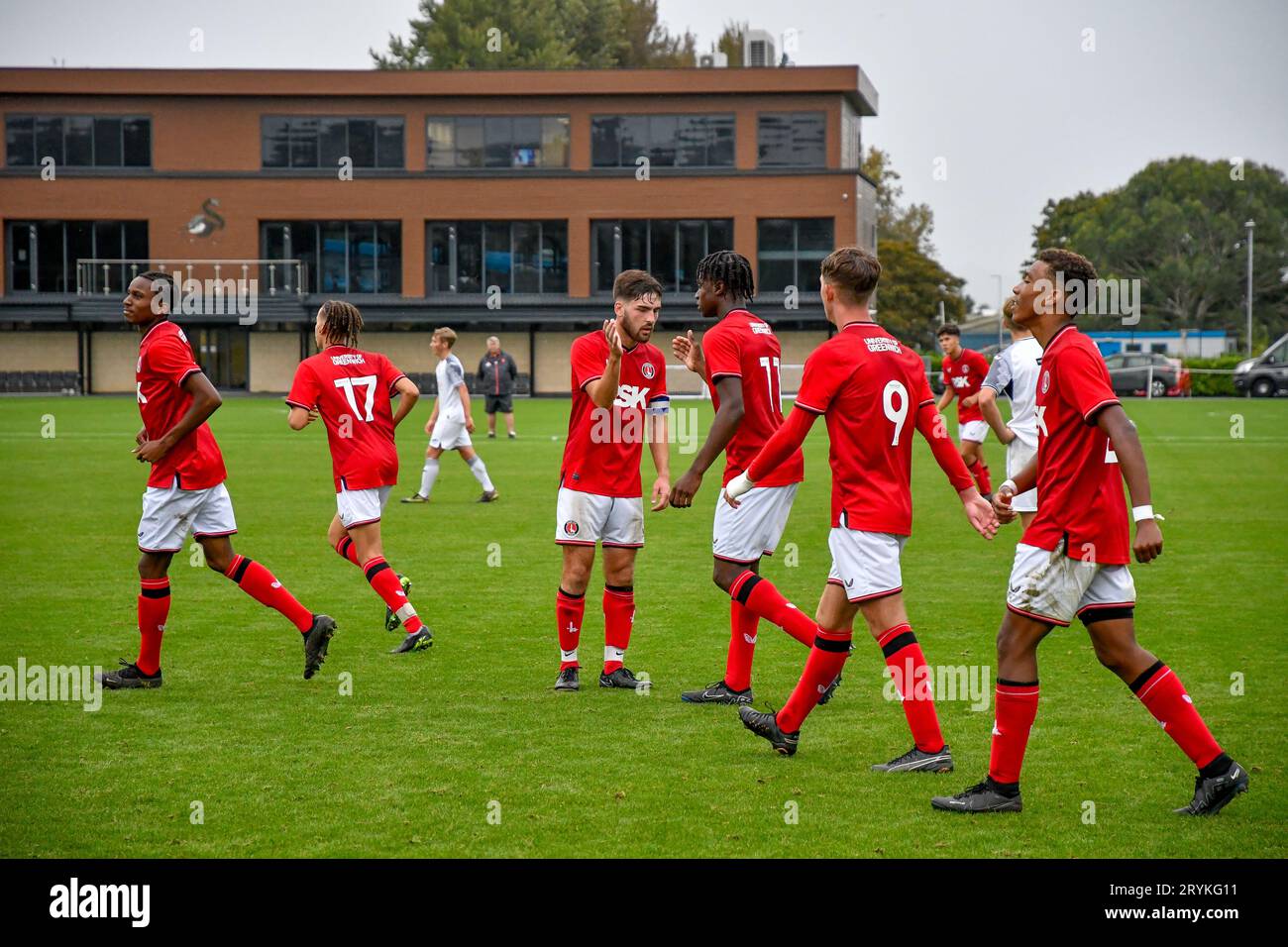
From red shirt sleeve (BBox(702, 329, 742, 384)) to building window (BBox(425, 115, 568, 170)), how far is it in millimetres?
52617

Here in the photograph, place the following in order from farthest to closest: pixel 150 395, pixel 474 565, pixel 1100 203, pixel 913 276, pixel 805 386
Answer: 1. pixel 1100 203
2. pixel 913 276
3. pixel 474 565
4. pixel 150 395
5. pixel 805 386

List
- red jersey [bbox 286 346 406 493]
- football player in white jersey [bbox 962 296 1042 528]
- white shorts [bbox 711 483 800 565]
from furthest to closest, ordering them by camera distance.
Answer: football player in white jersey [bbox 962 296 1042 528], red jersey [bbox 286 346 406 493], white shorts [bbox 711 483 800 565]

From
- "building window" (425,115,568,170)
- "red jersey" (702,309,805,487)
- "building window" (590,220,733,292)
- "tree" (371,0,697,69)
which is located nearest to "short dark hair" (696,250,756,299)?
"red jersey" (702,309,805,487)

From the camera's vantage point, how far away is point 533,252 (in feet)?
194

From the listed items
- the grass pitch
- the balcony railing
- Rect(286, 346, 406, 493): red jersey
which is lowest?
the grass pitch

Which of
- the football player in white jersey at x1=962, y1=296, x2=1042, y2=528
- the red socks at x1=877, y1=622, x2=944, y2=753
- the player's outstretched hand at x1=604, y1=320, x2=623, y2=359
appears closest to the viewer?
the red socks at x1=877, y1=622, x2=944, y2=753

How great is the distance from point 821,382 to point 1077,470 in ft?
3.86

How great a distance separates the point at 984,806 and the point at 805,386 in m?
1.93

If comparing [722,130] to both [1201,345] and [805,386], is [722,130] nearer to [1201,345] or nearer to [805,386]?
[1201,345]

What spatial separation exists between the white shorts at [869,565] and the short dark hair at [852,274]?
1.07m

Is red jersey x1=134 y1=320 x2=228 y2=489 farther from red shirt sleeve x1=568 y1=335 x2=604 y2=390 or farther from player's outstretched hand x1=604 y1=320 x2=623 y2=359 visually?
player's outstretched hand x1=604 y1=320 x2=623 y2=359

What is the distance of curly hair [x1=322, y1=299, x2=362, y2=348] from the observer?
888cm

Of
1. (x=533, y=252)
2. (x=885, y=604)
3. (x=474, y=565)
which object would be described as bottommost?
(x=474, y=565)
